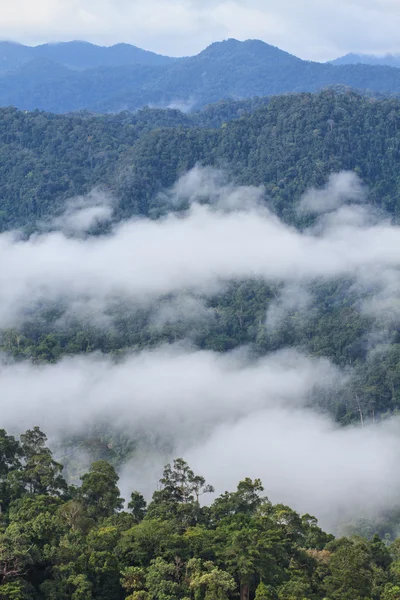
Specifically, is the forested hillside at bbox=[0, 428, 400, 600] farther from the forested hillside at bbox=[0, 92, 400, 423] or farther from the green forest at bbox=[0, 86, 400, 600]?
the forested hillside at bbox=[0, 92, 400, 423]

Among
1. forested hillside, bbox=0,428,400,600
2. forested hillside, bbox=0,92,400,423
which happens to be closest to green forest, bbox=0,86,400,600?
forested hillside, bbox=0,428,400,600

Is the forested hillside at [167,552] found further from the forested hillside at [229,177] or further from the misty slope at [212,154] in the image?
the misty slope at [212,154]

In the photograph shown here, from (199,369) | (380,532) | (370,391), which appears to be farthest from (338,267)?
(380,532)

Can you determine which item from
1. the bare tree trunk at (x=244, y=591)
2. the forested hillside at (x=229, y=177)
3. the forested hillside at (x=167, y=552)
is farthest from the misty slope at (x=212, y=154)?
the bare tree trunk at (x=244, y=591)

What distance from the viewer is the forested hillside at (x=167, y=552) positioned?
20.8 m

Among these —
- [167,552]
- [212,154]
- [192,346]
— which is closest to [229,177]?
[212,154]

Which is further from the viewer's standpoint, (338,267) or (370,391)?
(338,267)

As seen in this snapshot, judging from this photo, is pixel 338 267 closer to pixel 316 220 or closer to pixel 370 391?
pixel 316 220

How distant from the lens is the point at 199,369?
65.0 meters

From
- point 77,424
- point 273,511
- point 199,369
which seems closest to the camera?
point 273,511

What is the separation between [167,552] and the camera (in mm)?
22469

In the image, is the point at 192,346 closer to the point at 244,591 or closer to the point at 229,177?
the point at 229,177

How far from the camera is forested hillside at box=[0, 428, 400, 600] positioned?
20750mm

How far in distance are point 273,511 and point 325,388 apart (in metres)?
31.7
